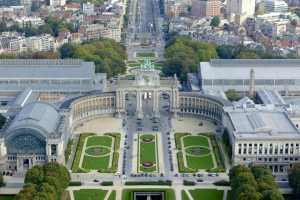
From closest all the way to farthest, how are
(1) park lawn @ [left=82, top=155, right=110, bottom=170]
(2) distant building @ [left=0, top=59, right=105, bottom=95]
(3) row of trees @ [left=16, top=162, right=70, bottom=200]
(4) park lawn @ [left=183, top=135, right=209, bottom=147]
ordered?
(3) row of trees @ [left=16, top=162, right=70, bottom=200], (1) park lawn @ [left=82, top=155, right=110, bottom=170], (4) park lawn @ [left=183, top=135, right=209, bottom=147], (2) distant building @ [left=0, top=59, right=105, bottom=95]

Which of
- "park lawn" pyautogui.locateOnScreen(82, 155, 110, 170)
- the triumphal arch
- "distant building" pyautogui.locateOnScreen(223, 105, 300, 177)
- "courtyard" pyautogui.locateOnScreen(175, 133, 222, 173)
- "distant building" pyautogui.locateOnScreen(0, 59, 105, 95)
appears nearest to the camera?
"distant building" pyautogui.locateOnScreen(223, 105, 300, 177)

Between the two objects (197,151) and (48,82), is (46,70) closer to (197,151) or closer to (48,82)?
(48,82)

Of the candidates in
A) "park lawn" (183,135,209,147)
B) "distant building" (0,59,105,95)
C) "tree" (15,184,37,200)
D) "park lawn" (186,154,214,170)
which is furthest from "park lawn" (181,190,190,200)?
"distant building" (0,59,105,95)

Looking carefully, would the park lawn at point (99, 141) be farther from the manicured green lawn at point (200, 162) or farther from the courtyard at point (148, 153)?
the manicured green lawn at point (200, 162)

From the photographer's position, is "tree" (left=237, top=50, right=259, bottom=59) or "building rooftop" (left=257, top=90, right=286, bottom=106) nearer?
"building rooftop" (left=257, top=90, right=286, bottom=106)

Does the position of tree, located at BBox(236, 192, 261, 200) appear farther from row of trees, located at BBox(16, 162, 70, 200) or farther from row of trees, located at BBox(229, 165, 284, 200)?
row of trees, located at BBox(16, 162, 70, 200)

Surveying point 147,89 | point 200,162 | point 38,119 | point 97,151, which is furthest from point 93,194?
point 147,89

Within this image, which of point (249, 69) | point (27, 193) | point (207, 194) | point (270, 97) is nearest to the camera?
point (27, 193)

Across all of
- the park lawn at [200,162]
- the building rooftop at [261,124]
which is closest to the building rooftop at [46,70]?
the building rooftop at [261,124]

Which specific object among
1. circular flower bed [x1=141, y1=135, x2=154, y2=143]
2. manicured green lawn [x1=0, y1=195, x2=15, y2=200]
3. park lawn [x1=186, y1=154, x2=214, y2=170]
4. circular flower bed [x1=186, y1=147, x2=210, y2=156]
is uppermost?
circular flower bed [x1=141, y1=135, x2=154, y2=143]
